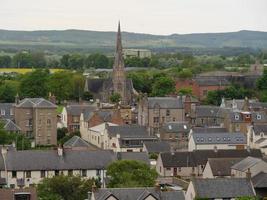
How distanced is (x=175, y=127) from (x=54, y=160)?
86.0 ft

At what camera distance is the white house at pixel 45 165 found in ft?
214

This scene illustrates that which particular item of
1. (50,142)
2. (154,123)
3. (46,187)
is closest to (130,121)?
(154,123)

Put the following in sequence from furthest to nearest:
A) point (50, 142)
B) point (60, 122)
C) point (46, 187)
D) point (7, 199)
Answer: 1. point (60, 122)
2. point (50, 142)
3. point (46, 187)
4. point (7, 199)

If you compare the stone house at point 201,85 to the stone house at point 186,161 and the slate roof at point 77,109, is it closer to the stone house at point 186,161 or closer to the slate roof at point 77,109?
the slate roof at point 77,109

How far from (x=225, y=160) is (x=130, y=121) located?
3594 centimetres

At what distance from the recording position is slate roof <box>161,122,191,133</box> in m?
89.5

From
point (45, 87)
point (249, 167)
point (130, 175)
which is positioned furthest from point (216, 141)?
point (45, 87)

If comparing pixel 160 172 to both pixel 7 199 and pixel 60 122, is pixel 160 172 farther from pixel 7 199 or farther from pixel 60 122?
pixel 60 122

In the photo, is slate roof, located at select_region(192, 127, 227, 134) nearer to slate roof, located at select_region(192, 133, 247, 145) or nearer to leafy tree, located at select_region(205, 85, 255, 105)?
slate roof, located at select_region(192, 133, 247, 145)

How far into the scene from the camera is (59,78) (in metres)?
138

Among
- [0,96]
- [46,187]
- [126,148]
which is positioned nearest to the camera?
[46,187]

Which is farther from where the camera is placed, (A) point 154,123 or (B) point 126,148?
(A) point 154,123

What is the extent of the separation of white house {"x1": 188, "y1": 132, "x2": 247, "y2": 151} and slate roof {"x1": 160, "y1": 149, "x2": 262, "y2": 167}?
293 inches

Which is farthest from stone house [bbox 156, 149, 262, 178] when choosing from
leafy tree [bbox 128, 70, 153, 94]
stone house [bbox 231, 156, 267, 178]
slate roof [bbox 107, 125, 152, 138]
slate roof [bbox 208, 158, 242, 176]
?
leafy tree [bbox 128, 70, 153, 94]
